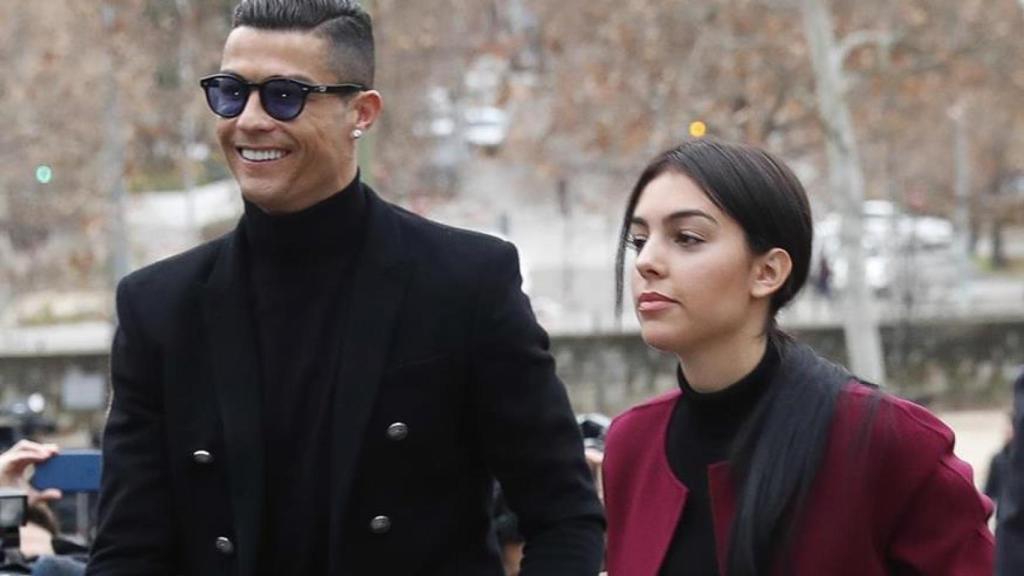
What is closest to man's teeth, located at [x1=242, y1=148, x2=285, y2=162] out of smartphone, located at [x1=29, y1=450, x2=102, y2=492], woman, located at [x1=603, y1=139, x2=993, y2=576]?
woman, located at [x1=603, y1=139, x2=993, y2=576]

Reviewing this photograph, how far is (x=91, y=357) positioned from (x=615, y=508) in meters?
22.8

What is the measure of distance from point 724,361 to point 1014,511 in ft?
2.87

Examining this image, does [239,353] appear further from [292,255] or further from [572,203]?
[572,203]

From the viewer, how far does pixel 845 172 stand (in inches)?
924

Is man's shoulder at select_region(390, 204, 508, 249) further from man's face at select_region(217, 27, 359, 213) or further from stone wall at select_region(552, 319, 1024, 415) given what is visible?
stone wall at select_region(552, 319, 1024, 415)

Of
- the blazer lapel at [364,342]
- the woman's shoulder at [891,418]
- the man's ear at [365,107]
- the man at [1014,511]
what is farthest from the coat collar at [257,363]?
the man at [1014,511]

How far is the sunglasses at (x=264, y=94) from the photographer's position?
3.96 m

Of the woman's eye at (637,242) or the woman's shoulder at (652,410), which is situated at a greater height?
the woman's eye at (637,242)

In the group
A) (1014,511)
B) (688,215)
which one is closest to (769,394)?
(688,215)

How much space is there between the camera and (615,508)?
404 centimetres

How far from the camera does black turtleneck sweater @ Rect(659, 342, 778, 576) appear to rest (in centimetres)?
382

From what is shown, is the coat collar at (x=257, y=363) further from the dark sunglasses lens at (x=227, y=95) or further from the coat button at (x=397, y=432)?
the dark sunglasses lens at (x=227, y=95)

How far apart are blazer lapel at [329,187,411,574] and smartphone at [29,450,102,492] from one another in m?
1.57

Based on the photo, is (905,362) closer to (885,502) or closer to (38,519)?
(38,519)
